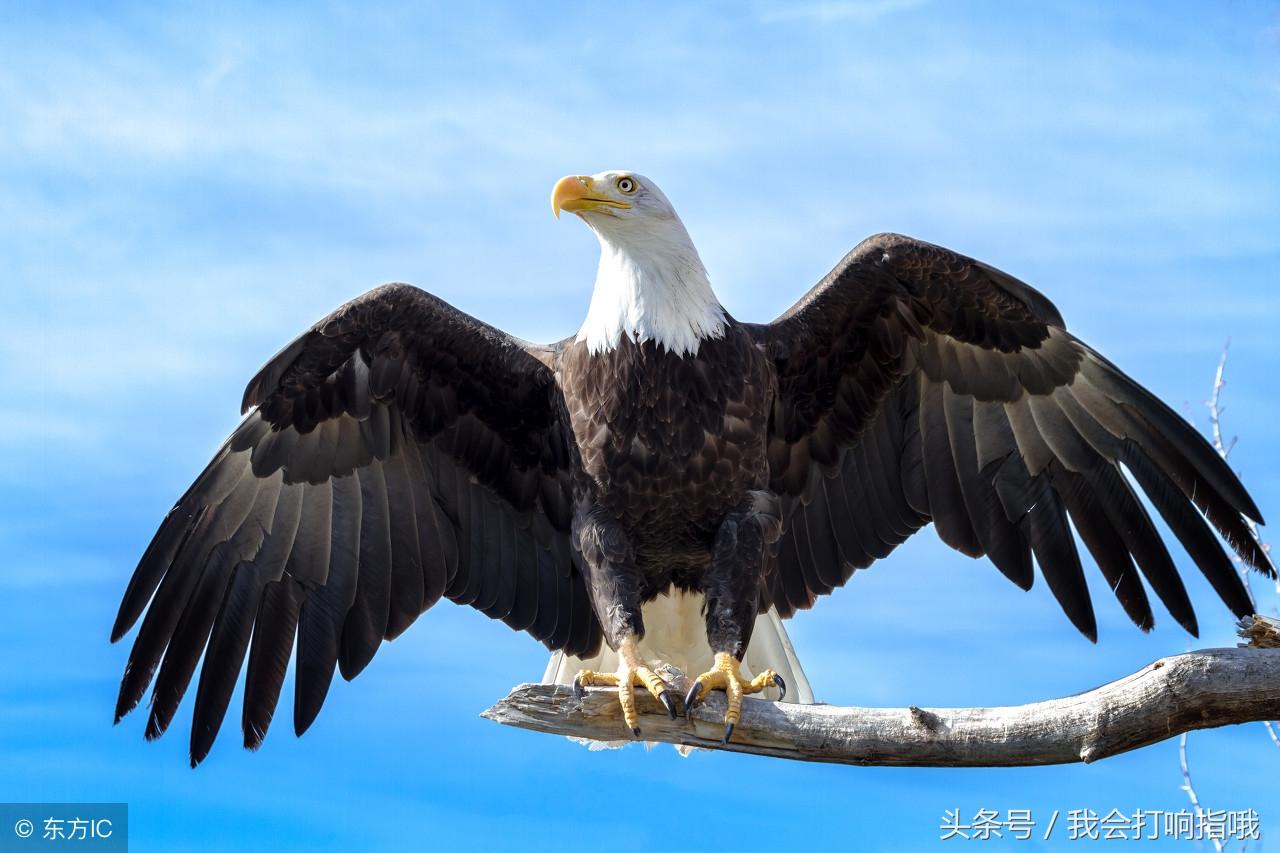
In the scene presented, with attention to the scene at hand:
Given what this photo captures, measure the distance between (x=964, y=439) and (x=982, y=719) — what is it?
2.10 metres

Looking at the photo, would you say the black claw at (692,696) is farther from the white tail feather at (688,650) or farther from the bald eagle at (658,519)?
the white tail feather at (688,650)

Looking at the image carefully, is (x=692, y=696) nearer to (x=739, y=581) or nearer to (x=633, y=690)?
(x=633, y=690)

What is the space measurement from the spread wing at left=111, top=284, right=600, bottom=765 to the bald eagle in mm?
11

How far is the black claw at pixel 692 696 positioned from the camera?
18.0 feet

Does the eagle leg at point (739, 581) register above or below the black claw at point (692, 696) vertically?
above

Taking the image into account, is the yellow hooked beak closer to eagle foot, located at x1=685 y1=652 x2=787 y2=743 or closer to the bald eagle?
the bald eagle

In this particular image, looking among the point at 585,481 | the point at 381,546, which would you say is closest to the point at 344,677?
the point at 381,546

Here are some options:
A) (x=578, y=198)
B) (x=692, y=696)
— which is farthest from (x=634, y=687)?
(x=578, y=198)

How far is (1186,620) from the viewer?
656 centimetres

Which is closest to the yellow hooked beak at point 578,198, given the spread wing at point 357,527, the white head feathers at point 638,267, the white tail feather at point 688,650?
the white head feathers at point 638,267

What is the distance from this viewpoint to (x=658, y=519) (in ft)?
20.3

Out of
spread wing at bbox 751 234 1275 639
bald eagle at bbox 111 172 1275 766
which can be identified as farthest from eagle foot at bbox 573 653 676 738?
spread wing at bbox 751 234 1275 639

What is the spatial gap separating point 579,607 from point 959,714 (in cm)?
227

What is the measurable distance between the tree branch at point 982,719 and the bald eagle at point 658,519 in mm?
806
